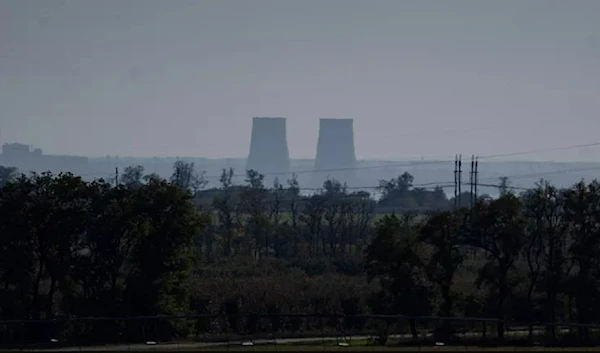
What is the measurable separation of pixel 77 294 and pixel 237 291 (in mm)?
8957

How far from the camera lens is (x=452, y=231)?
43.4 metres

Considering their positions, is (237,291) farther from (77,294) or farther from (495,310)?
(495,310)

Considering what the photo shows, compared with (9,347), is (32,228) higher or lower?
higher

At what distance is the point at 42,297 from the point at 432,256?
1612 centimetres

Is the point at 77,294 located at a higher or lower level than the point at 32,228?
lower

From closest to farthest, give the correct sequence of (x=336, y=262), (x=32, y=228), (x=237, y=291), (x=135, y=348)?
1. (x=135, y=348)
2. (x=32, y=228)
3. (x=237, y=291)
4. (x=336, y=262)

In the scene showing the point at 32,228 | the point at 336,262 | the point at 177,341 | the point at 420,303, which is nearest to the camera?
the point at 177,341

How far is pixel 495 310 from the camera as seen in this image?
139ft

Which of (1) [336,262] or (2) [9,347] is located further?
(1) [336,262]

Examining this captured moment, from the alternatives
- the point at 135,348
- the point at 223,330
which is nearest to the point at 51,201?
the point at 223,330

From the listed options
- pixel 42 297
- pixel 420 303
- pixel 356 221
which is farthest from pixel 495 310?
pixel 356 221

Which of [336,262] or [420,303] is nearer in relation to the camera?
[420,303]

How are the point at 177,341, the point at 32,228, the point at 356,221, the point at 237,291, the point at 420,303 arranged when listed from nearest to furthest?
the point at 177,341 → the point at 420,303 → the point at 32,228 → the point at 237,291 → the point at 356,221

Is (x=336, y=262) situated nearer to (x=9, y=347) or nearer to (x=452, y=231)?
(x=452, y=231)
